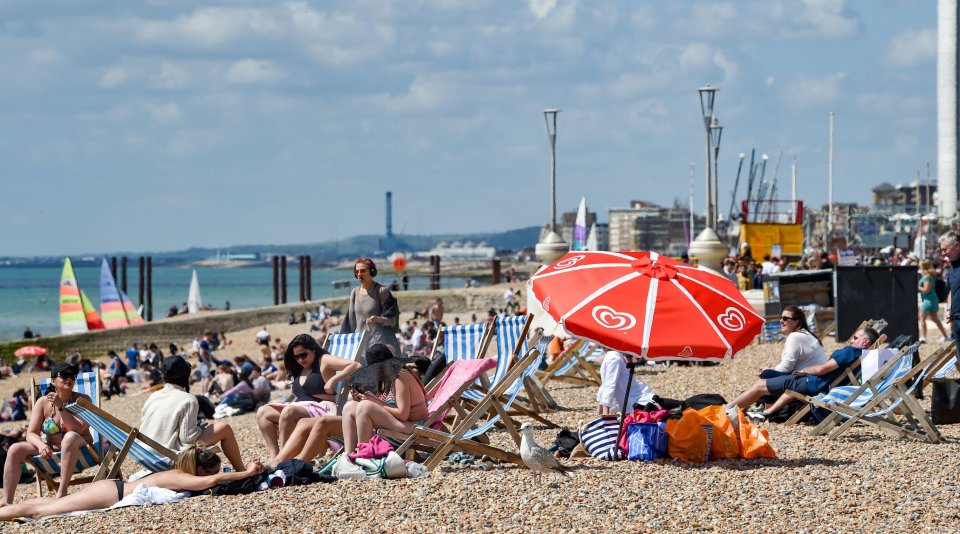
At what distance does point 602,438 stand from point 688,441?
19.8 inches

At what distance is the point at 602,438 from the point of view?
709 cm

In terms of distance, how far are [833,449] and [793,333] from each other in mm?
1182

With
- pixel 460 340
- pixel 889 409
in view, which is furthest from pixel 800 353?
pixel 460 340

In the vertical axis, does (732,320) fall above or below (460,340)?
above

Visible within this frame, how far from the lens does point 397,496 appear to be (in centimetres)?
604

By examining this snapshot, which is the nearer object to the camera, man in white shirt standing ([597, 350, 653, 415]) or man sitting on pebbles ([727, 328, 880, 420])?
man in white shirt standing ([597, 350, 653, 415])

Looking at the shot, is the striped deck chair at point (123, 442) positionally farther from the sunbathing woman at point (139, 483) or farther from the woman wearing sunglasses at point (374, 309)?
the woman wearing sunglasses at point (374, 309)

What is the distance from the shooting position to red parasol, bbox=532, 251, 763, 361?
646 centimetres

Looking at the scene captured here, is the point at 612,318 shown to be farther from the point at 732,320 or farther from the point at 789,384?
the point at 789,384

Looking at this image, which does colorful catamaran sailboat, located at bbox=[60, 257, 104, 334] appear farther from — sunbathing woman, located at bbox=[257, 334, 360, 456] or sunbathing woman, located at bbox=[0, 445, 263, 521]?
sunbathing woman, located at bbox=[0, 445, 263, 521]

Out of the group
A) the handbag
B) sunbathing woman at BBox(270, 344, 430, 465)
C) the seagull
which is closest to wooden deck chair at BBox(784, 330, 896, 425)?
the handbag

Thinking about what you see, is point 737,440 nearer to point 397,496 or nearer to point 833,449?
point 833,449

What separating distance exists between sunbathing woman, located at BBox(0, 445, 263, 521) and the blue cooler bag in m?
2.04

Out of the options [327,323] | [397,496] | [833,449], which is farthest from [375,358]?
[327,323]
